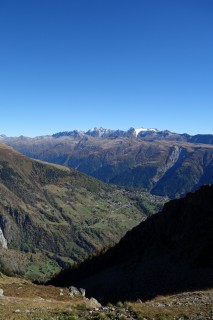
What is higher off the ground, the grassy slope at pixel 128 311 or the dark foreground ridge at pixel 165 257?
the grassy slope at pixel 128 311

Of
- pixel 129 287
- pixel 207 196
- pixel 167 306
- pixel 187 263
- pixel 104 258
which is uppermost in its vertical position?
pixel 207 196

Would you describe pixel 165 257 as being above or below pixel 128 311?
below

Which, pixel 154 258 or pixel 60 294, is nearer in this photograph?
pixel 60 294

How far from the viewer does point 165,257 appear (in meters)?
86.0

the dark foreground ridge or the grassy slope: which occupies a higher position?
the grassy slope

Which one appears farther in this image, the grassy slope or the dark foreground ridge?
the dark foreground ridge

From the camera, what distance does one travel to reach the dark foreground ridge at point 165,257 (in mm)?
65875

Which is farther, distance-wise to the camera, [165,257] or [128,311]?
[165,257]

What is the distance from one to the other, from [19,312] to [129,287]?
40739mm

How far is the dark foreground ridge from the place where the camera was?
65.9m

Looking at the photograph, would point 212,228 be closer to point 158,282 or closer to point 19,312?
point 158,282

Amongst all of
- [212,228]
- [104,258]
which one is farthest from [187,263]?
[104,258]

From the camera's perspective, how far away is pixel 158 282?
6812 cm

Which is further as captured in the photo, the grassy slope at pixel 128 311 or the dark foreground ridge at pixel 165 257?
the dark foreground ridge at pixel 165 257
